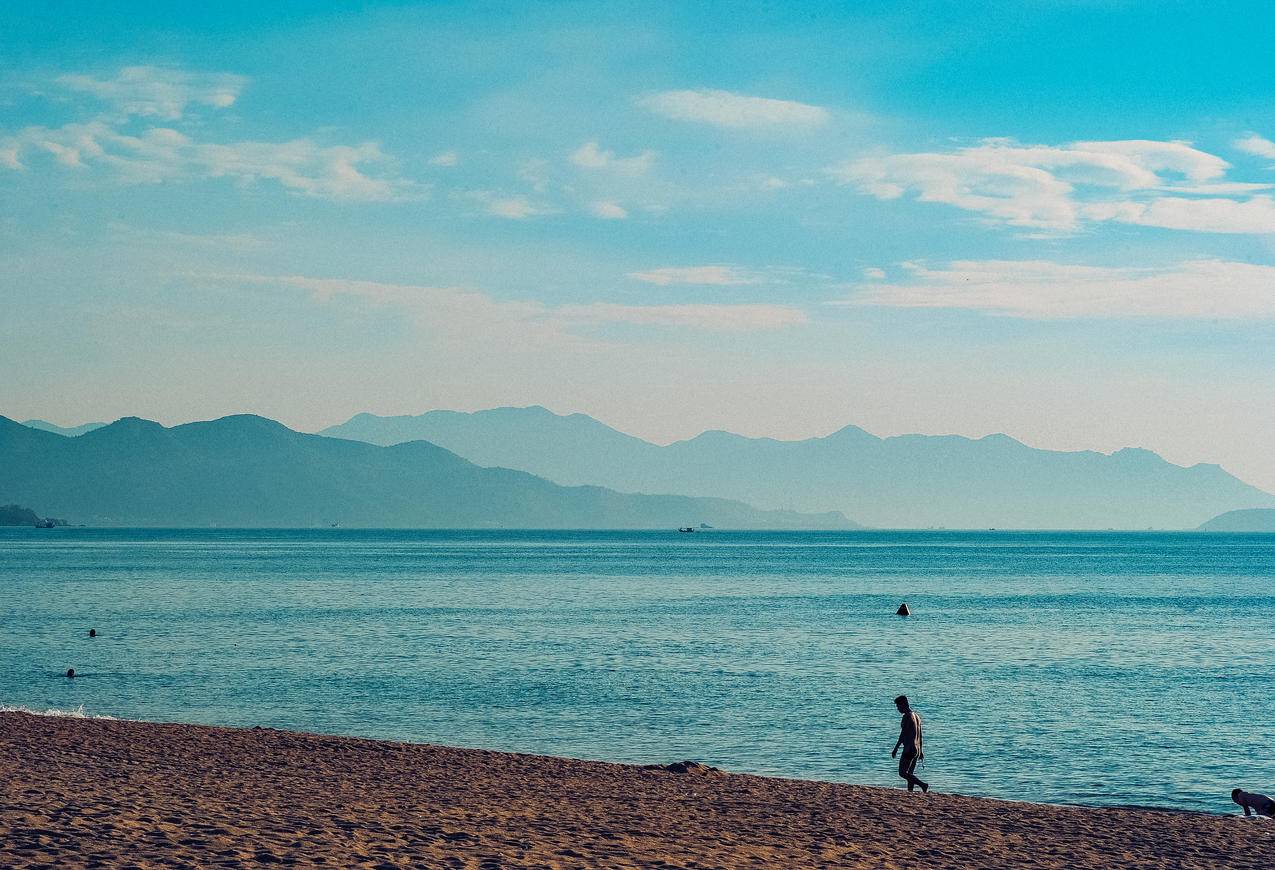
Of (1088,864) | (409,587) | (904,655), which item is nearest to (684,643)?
(904,655)

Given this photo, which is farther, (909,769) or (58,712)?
(58,712)

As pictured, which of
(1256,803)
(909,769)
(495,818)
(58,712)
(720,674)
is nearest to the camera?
(495,818)

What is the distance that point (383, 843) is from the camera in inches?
613

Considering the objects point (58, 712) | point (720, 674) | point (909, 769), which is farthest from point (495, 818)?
point (720, 674)

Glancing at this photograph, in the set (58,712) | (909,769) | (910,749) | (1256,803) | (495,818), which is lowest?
(58,712)

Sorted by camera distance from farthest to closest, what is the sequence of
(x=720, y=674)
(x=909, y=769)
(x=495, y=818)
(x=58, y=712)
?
(x=720, y=674), (x=58, y=712), (x=909, y=769), (x=495, y=818)

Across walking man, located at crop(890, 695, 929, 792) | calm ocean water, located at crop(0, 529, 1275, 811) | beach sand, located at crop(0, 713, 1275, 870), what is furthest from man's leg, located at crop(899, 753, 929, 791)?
calm ocean water, located at crop(0, 529, 1275, 811)

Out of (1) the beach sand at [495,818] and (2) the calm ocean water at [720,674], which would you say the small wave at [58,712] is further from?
(1) the beach sand at [495,818]

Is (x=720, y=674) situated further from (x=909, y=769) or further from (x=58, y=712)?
(x=58, y=712)

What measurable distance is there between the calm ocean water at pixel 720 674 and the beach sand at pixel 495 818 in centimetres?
387

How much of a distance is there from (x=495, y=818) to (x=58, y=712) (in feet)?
65.0

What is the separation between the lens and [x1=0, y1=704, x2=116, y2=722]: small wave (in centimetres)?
3133

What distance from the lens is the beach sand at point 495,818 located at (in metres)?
15.1

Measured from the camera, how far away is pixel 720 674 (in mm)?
42188
